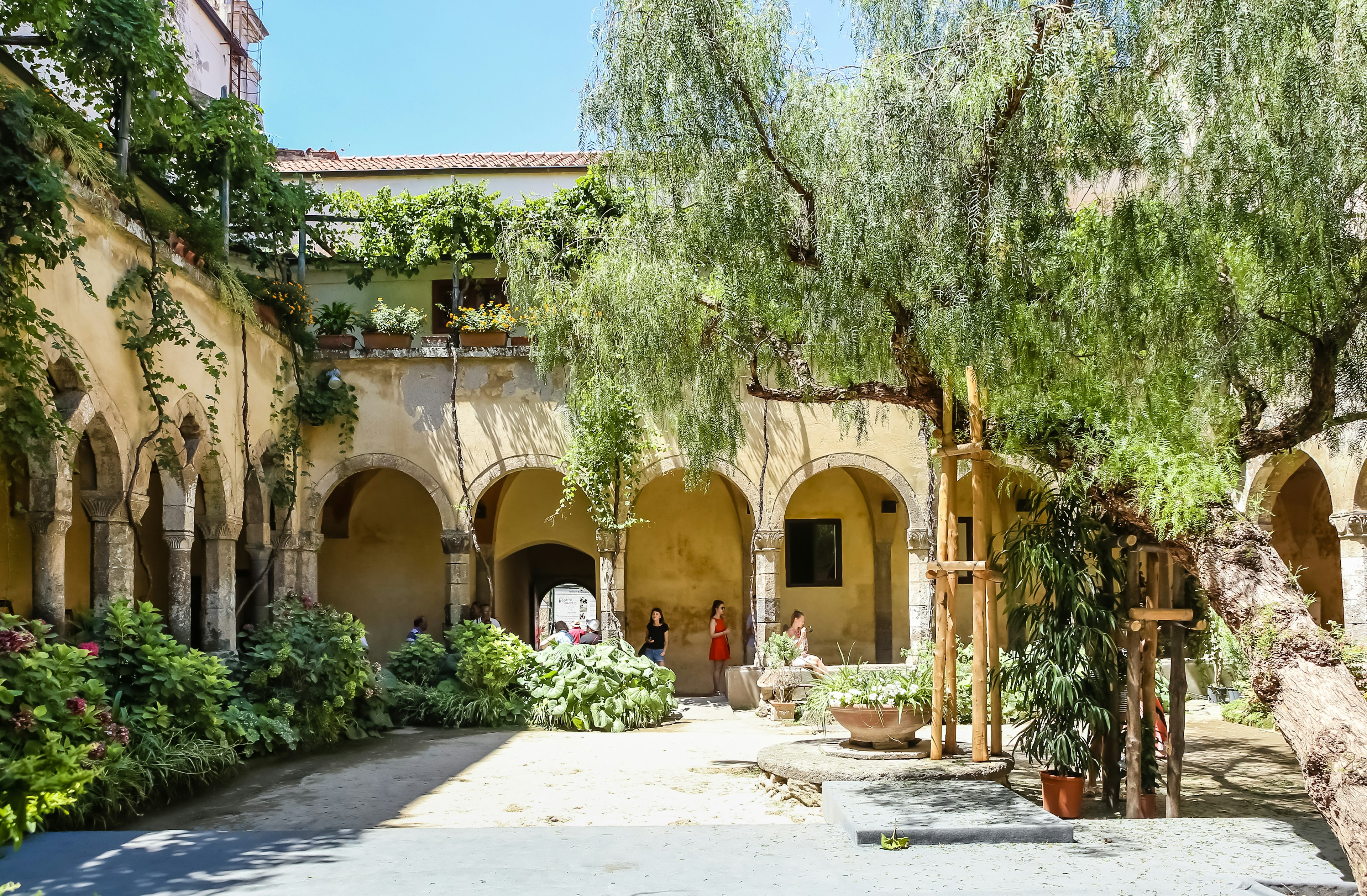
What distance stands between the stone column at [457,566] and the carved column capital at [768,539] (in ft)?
11.0

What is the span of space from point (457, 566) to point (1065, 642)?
8378 millimetres

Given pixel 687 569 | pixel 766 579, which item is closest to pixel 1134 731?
pixel 766 579

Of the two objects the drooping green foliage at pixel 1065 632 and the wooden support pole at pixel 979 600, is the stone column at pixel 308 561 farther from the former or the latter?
the drooping green foliage at pixel 1065 632

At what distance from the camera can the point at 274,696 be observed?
9.52 meters

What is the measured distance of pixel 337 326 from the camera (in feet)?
45.0

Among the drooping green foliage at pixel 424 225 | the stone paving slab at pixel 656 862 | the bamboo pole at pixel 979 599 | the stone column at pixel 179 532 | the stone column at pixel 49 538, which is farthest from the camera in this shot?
the drooping green foliage at pixel 424 225

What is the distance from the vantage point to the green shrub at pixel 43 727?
225 inches

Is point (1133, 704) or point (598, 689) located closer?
point (1133, 704)

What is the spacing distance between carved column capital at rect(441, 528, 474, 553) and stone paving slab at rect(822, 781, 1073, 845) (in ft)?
26.3

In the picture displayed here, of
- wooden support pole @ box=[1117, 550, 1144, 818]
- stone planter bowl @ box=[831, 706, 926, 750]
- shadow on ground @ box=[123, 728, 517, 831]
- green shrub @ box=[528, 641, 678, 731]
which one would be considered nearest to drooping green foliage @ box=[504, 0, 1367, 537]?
wooden support pole @ box=[1117, 550, 1144, 818]

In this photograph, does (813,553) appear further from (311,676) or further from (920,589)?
(311,676)

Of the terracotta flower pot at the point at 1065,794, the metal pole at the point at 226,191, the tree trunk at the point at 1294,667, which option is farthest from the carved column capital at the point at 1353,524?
the metal pole at the point at 226,191

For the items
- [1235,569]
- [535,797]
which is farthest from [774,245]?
[535,797]

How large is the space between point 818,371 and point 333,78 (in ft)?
67.0
